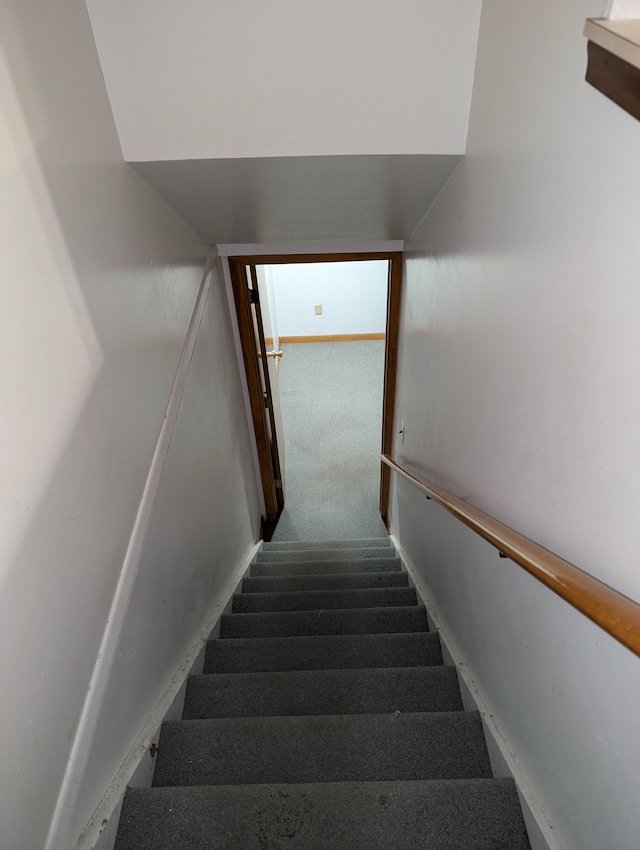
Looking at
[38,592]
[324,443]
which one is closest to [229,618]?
[38,592]

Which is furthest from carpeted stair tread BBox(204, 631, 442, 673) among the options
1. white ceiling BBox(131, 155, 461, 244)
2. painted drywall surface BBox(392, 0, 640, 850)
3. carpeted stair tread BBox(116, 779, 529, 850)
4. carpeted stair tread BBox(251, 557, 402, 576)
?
white ceiling BBox(131, 155, 461, 244)

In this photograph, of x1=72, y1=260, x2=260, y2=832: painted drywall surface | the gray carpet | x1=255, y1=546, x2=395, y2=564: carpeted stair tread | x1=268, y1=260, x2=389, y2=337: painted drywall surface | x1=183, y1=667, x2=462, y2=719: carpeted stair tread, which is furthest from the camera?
x1=268, y1=260, x2=389, y2=337: painted drywall surface

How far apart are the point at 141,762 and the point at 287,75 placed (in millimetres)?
1967

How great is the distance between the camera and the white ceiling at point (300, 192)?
138 cm

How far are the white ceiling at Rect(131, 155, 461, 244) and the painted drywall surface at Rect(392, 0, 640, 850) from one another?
0.76ft

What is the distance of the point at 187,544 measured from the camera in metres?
1.74

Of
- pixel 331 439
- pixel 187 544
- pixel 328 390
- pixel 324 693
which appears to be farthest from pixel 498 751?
pixel 328 390

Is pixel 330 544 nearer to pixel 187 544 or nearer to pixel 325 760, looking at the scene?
pixel 187 544

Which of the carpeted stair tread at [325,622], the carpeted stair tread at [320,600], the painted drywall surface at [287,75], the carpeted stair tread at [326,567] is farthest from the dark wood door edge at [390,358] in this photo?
the carpeted stair tread at [325,622]

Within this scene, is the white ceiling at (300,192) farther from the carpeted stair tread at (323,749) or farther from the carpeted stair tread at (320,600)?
the carpeted stair tread at (320,600)

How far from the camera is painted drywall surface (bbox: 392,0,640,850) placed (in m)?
0.66

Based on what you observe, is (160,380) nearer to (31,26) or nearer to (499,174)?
(31,26)

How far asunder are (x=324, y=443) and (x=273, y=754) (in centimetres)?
375

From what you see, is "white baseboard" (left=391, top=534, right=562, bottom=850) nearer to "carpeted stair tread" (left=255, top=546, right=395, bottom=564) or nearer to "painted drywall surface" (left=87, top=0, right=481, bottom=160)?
"carpeted stair tread" (left=255, top=546, right=395, bottom=564)
